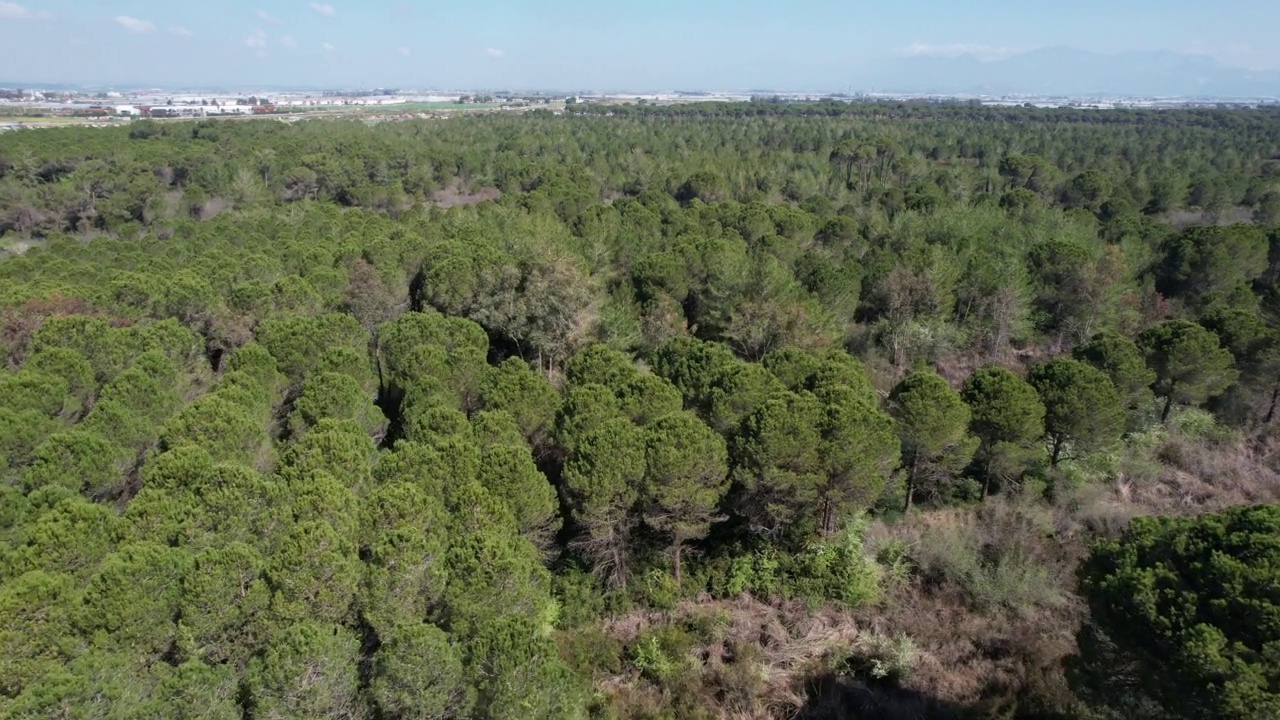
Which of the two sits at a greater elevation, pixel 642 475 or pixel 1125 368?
pixel 1125 368

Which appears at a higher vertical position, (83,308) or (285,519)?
(83,308)

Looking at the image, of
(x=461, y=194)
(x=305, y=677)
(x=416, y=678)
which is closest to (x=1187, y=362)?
(x=416, y=678)

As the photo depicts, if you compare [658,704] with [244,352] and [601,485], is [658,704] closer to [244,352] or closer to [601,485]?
[601,485]

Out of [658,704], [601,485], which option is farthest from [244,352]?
[658,704]

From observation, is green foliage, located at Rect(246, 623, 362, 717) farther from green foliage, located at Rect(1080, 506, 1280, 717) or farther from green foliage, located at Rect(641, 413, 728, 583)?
green foliage, located at Rect(1080, 506, 1280, 717)

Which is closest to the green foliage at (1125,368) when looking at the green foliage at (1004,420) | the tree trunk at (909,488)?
the green foliage at (1004,420)

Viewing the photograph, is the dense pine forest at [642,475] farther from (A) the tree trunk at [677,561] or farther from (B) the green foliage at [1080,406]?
(A) the tree trunk at [677,561]

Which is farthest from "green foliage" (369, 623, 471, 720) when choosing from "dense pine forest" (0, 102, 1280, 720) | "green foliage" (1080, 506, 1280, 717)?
"green foliage" (1080, 506, 1280, 717)

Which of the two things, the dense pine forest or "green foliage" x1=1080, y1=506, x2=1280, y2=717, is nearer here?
"green foliage" x1=1080, y1=506, x2=1280, y2=717

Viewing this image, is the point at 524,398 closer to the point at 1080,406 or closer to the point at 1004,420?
the point at 1004,420
